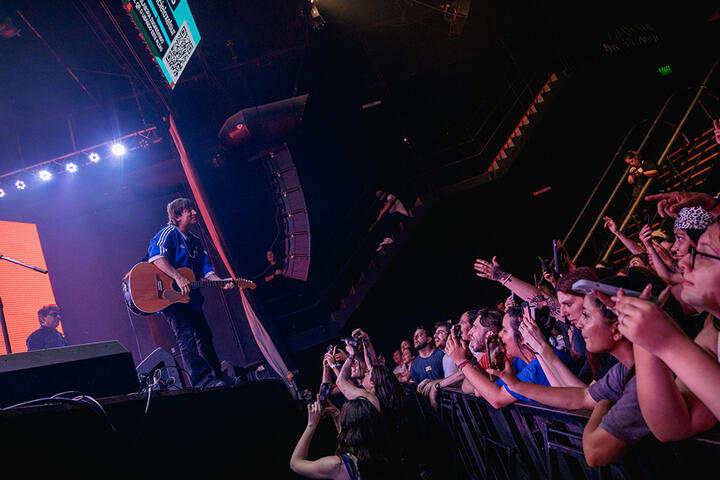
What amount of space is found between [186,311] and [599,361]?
3.24 m

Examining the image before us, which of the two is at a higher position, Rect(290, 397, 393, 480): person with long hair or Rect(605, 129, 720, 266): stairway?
Rect(605, 129, 720, 266): stairway

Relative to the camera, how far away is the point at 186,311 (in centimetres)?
382

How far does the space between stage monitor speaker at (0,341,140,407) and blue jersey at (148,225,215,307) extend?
150 centimetres

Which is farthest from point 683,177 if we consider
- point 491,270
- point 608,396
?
point 608,396

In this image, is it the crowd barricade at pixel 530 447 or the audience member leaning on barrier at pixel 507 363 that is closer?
the crowd barricade at pixel 530 447

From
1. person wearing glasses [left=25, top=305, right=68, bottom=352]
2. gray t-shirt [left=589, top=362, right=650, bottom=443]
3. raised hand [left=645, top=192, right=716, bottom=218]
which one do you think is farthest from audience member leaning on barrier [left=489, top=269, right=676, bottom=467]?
person wearing glasses [left=25, top=305, right=68, bottom=352]

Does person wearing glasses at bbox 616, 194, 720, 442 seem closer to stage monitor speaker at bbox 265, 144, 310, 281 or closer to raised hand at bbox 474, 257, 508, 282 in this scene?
raised hand at bbox 474, 257, 508, 282

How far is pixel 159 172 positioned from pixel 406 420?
23.9 feet

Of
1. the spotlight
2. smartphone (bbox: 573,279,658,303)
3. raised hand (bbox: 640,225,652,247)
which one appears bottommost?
smartphone (bbox: 573,279,658,303)

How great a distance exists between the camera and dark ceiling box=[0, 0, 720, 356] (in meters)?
7.82

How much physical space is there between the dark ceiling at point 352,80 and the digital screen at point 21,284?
4.83 feet

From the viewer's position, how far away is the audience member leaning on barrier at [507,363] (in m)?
2.40

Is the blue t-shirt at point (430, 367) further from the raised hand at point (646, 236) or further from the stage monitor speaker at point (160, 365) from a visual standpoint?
the stage monitor speaker at point (160, 365)

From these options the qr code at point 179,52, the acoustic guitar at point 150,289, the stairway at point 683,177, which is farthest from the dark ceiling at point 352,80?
the acoustic guitar at point 150,289
